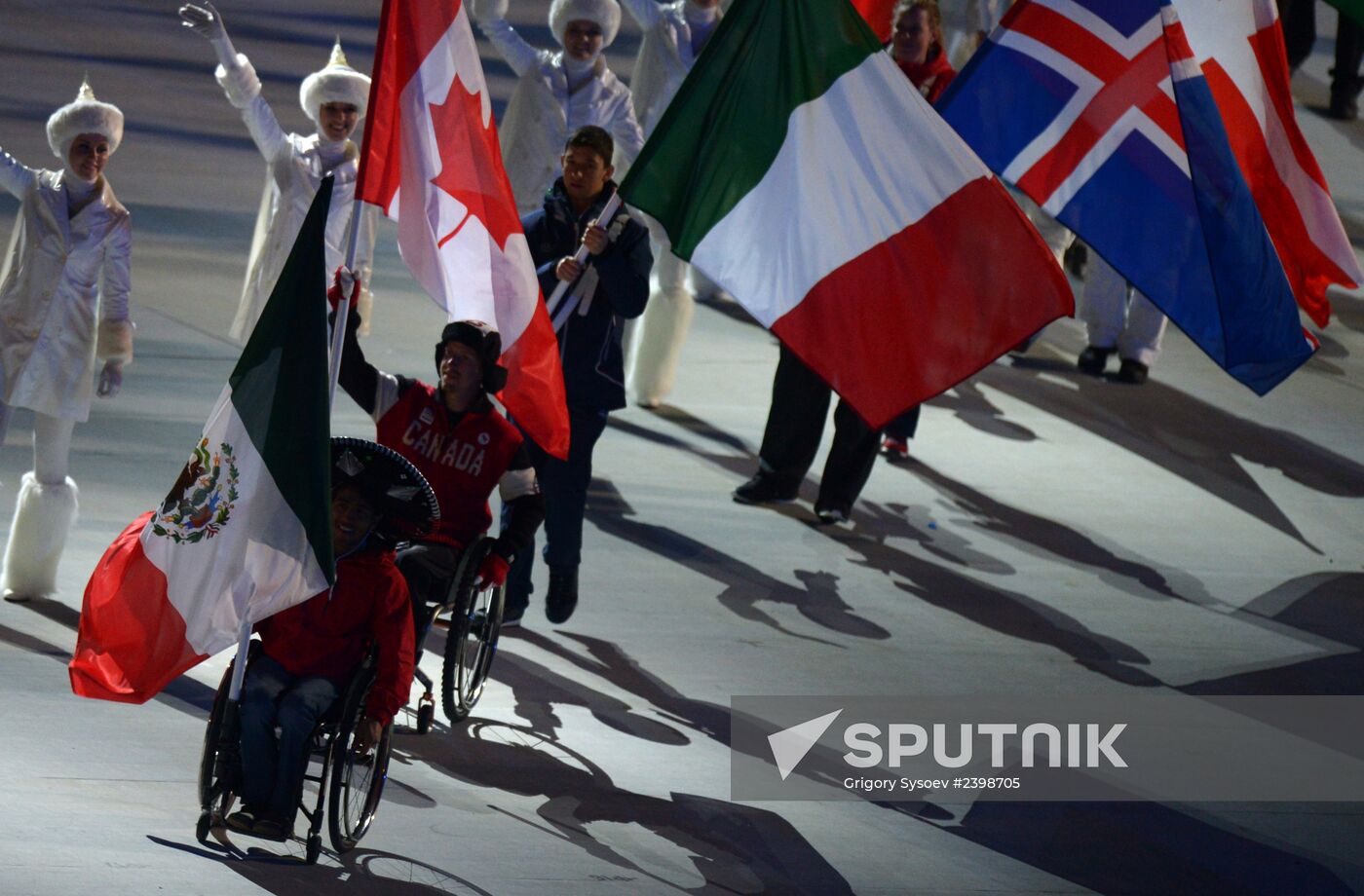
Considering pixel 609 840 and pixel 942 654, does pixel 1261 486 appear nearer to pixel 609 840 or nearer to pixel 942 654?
pixel 942 654

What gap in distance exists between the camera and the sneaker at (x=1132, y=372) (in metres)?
12.3

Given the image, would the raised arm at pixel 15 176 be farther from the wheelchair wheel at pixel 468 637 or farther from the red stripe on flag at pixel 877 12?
the red stripe on flag at pixel 877 12

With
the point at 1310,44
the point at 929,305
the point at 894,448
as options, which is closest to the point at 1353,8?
the point at 929,305

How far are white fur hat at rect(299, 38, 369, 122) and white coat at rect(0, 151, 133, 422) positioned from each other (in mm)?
1392

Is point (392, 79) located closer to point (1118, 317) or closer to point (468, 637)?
point (468, 637)

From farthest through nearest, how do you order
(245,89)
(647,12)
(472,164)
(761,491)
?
(647,12) → (761,491) → (245,89) → (472,164)

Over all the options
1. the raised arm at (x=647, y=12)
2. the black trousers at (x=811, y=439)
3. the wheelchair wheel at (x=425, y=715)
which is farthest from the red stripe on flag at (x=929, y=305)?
the raised arm at (x=647, y=12)

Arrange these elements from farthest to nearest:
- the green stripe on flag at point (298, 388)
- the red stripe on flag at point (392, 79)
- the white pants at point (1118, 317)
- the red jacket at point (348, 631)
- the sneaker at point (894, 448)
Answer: the white pants at point (1118, 317) → the sneaker at point (894, 448) → the red stripe on flag at point (392, 79) → the red jacket at point (348, 631) → the green stripe on flag at point (298, 388)

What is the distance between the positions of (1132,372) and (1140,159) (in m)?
5.66

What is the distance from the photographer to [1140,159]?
6773mm

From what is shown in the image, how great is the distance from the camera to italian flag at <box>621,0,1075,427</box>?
19.7 ft

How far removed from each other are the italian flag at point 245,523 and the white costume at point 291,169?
9.34 feet

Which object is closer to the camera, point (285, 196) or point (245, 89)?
point (245, 89)

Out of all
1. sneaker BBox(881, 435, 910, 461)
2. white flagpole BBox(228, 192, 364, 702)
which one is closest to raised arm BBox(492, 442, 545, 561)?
white flagpole BBox(228, 192, 364, 702)
